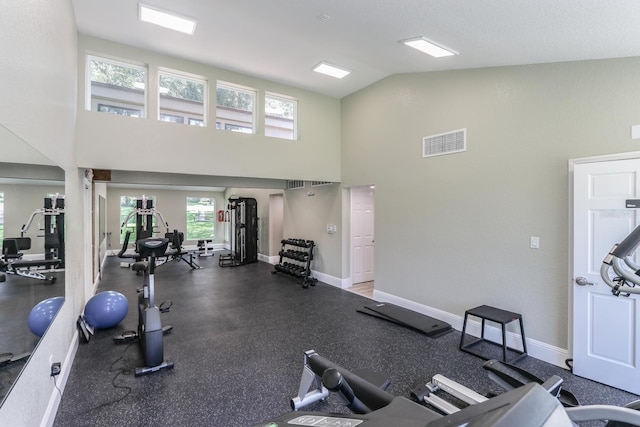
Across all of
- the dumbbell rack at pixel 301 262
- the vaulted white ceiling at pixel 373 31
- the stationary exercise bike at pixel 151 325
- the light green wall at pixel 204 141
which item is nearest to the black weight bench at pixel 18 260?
the stationary exercise bike at pixel 151 325

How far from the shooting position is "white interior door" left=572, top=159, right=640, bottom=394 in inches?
105

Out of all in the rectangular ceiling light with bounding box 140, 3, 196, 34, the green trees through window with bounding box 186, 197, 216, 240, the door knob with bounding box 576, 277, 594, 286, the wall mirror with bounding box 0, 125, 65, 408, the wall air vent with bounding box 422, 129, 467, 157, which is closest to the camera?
the wall mirror with bounding box 0, 125, 65, 408

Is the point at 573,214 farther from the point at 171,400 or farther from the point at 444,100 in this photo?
the point at 171,400

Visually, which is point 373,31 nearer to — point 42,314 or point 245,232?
point 42,314

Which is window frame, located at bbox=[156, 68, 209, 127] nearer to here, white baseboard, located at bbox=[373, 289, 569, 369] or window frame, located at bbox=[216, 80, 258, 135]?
window frame, located at bbox=[216, 80, 258, 135]

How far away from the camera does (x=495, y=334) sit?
3.71m

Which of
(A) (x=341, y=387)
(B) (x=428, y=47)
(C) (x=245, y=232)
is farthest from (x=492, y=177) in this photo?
(C) (x=245, y=232)

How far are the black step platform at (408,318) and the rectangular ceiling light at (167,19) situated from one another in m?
4.62

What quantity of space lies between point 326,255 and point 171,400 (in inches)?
173

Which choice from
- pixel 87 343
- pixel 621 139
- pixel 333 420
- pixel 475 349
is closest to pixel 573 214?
pixel 621 139

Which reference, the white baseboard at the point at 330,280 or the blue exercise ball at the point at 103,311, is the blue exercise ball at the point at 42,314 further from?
the white baseboard at the point at 330,280

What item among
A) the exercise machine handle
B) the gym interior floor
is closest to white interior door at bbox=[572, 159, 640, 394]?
the gym interior floor

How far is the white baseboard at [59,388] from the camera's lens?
7.01ft

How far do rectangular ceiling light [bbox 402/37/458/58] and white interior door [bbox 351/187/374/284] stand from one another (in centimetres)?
315
